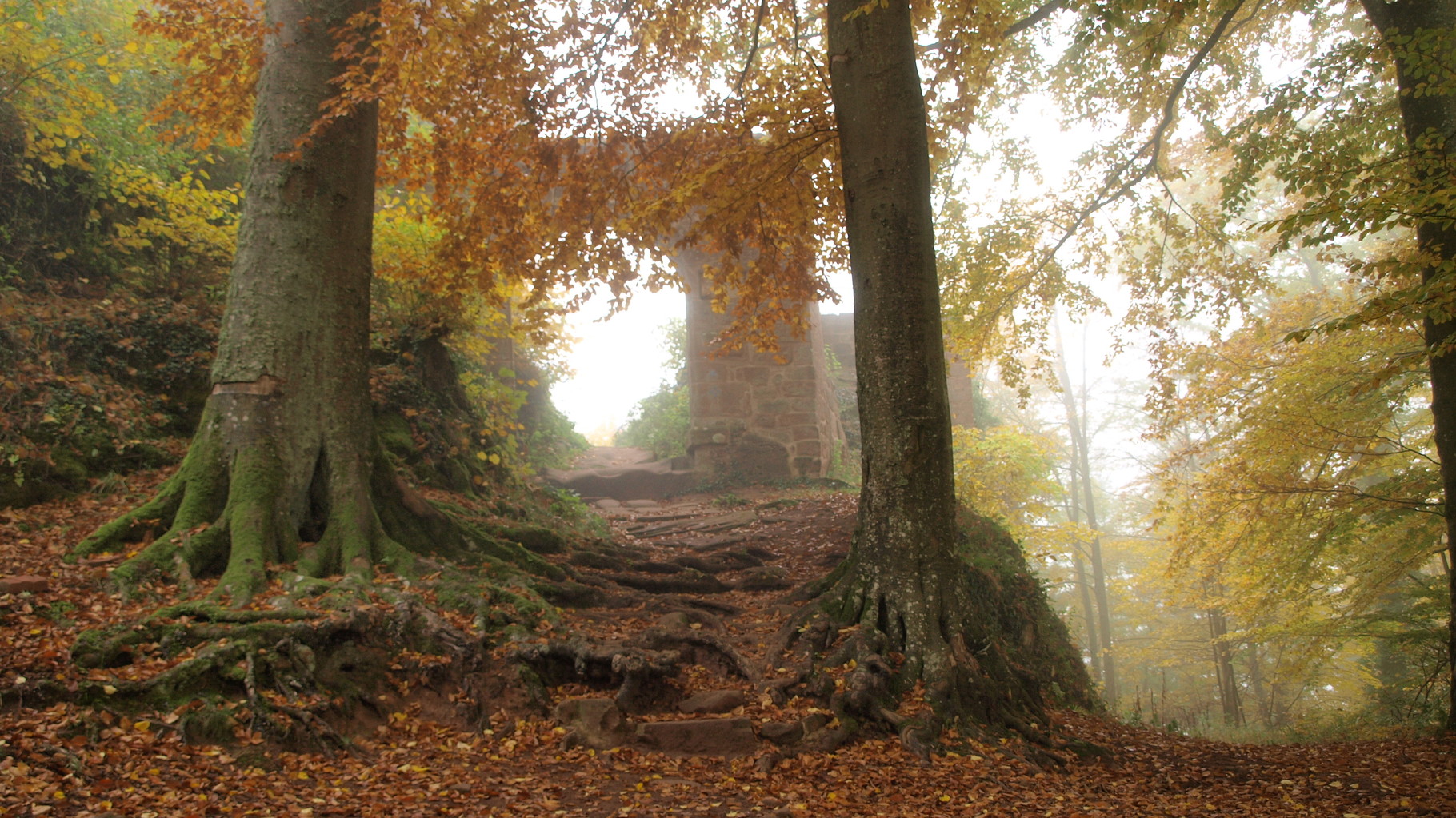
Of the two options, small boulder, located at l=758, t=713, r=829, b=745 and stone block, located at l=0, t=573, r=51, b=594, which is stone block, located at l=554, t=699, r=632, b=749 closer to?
small boulder, located at l=758, t=713, r=829, b=745

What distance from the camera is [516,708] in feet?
14.2

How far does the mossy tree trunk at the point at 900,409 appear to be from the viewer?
16.6 feet

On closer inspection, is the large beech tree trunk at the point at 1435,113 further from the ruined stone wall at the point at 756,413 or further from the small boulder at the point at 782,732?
the ruined stone wall at the point at 756,413

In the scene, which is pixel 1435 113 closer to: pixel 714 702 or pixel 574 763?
pixel 714 702

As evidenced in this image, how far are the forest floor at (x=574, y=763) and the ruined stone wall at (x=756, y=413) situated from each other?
8.32 meters

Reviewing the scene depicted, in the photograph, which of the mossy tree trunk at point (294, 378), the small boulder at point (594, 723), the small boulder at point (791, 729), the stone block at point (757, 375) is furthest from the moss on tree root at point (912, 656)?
the stone block at point (757, 375)

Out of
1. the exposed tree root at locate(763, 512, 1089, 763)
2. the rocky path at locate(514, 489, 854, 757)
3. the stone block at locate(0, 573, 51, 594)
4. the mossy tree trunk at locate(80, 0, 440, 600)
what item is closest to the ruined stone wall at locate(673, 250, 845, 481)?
the rocky path at locate(514, 489, 854, 757)

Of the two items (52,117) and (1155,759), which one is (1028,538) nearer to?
(1155,759)

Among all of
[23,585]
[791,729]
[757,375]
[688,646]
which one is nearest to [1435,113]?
[791,729]

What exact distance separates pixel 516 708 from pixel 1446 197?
5221 millimetres

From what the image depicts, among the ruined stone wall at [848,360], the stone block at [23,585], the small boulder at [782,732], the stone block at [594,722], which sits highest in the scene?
the ruined stone wall at [848,360]

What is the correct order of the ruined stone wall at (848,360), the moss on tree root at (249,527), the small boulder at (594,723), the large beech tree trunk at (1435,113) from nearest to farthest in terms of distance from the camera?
the small boulder at (594,723)
the moss on tree root at (249,527)
the large beech tree trunk at (1435,113)
the ruined stone wall at (848,360)

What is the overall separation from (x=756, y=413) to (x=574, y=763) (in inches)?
433

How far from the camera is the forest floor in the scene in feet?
10.1
